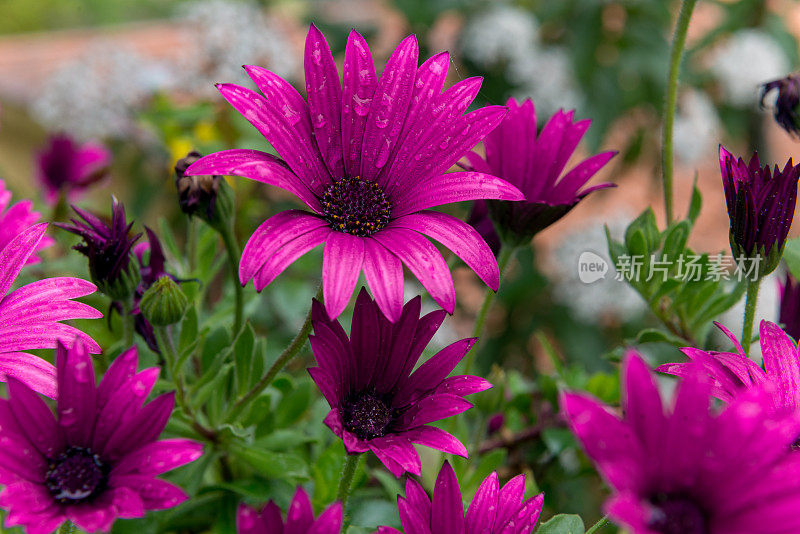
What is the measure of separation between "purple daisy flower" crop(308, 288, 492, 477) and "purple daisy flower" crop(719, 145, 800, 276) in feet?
0.44

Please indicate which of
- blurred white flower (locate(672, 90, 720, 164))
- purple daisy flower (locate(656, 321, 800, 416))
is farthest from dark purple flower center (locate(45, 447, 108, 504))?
blurred white flower (locate(672, 90, 720, 164))

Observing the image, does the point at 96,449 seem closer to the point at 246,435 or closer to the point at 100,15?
the point at 246,435

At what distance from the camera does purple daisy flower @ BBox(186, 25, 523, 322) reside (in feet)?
0.88

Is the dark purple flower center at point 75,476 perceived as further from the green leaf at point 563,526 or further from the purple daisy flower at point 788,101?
the purple daisy flower at point 788,101

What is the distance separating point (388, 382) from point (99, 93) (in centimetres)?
66

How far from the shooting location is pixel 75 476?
0.26 m

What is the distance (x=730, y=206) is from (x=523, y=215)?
0.09 meters

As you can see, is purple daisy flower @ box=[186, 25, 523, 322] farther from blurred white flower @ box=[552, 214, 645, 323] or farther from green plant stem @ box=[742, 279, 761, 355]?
blurred white flower @ box=[552, 214, 645, 323]

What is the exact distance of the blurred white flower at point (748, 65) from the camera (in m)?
0.94

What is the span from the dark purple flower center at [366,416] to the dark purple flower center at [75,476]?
0.09 meters

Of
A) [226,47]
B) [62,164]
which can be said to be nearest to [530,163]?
[62,164]

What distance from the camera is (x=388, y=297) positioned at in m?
0.26

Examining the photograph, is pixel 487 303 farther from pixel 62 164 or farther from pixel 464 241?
pixel 62 164

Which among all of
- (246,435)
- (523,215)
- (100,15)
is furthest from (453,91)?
(100,15)
